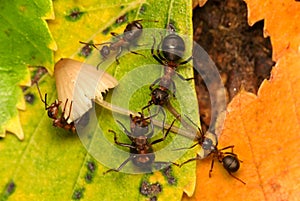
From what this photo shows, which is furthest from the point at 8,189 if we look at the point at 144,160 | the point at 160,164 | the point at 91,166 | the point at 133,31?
the point at 133,31

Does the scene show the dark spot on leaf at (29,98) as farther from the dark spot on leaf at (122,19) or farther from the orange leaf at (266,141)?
the orange leaf at (266,141)

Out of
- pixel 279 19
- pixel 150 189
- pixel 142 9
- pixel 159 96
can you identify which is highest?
pixel 279 19

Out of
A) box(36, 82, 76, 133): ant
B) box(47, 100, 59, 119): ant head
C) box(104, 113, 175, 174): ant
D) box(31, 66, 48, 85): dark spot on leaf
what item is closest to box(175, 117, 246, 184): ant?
box(104, 113, 175, 174): ant

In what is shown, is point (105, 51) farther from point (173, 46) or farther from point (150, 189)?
point (150, 189)

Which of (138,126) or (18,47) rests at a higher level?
(18,47)

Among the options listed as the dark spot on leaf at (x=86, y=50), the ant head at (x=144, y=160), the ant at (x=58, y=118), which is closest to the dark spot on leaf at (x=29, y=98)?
the ant at (x=58, y=118)

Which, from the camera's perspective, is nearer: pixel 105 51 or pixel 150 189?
pixel 150 189
